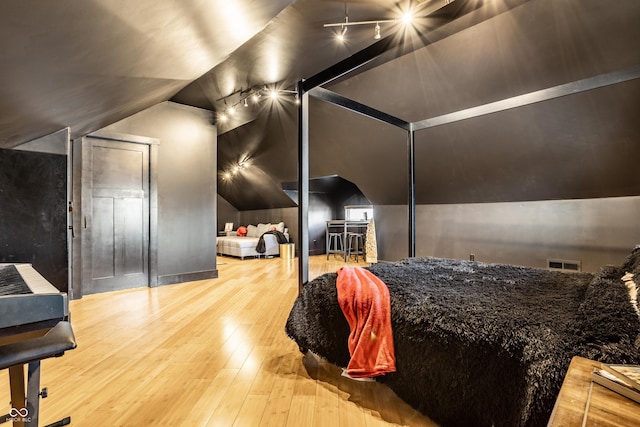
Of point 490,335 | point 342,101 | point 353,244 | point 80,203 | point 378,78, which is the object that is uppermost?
point 378,78

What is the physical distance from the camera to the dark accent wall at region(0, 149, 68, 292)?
2209mm

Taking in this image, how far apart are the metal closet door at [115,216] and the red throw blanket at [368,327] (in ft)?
11.9

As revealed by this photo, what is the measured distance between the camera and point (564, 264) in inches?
158

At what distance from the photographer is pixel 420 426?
1.42m

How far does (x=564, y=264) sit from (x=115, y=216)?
5751mm

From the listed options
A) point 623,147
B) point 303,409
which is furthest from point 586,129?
point 303,409

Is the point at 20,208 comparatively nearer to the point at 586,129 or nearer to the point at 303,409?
the point at 303,409

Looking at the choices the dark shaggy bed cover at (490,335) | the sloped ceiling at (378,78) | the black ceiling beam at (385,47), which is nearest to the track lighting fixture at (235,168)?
the sloped ceiling at (378,78)

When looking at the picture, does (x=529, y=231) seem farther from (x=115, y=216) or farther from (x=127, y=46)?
(x=115, y=216)

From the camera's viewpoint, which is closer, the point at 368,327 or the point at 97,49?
the point at 97,49

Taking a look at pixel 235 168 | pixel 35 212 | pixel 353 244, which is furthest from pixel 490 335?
pixel 235 168

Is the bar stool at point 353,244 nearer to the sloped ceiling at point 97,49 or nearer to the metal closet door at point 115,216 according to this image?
the metal closet door at point 115,216

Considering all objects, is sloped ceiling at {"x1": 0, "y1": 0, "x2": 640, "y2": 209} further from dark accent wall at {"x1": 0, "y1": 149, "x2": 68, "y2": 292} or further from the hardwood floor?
the hardwood floor

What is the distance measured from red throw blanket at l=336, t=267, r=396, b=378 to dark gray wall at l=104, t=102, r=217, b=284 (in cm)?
364
